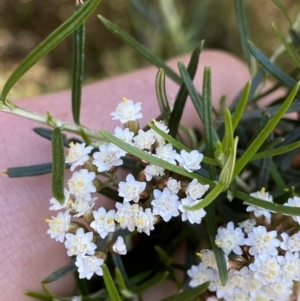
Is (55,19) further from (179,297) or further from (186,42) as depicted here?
(179,297)

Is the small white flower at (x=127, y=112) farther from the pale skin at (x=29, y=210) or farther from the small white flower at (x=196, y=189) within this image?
the pale skin at (x=29, y=210)

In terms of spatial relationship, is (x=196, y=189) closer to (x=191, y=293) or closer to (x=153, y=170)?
(x=153, y=170)

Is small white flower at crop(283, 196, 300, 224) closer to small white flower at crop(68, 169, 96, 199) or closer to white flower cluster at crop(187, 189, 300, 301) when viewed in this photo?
white flower cluster at crop(187, 189, 300, 301)

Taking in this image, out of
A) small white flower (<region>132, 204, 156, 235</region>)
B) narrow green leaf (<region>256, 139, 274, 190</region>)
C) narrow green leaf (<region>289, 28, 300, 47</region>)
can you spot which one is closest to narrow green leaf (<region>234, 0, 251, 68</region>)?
narrow green leaf (<region>289, 28, 300, 47</region>)

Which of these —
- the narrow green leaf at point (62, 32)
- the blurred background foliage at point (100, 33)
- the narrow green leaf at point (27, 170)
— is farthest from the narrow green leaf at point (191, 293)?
the blurred background foliage at point (100, 33)

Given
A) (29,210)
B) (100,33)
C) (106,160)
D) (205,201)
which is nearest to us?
(205,201)

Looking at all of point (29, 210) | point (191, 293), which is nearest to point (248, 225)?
point (191, 293)

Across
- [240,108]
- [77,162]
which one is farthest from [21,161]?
[240,108]
